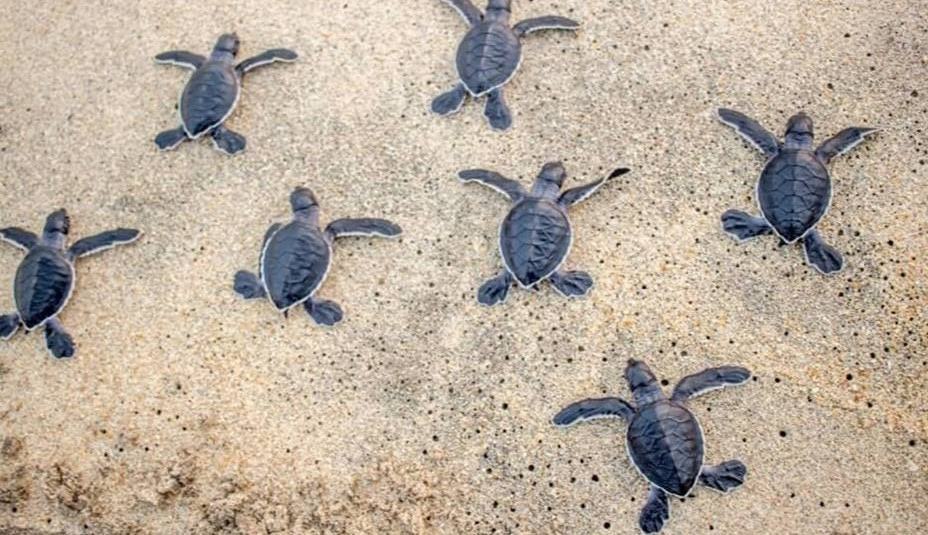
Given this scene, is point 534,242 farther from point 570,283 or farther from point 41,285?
point 41,285

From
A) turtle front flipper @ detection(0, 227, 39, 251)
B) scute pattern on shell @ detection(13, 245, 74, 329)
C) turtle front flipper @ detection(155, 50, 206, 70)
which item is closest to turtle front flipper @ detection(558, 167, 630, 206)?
turtle front flipper @ detection(155, 50, 206, 70)

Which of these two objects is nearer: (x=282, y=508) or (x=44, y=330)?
(x=282, y=508)

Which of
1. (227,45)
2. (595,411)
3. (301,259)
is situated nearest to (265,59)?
(227,45)

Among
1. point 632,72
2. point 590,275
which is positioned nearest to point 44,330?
point 590,275

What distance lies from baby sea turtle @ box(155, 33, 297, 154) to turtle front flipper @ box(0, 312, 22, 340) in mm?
896

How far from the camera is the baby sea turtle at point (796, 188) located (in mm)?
3176

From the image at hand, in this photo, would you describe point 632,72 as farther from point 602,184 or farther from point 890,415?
point 890,415

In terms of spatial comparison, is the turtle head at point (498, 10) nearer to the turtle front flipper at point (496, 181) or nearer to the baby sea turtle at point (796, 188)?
the turtle front flipper at point (496, 181)

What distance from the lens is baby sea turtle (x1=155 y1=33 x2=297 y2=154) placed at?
11.5 feet

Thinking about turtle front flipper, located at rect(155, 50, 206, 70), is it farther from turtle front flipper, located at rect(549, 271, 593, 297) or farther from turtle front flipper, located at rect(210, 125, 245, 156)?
turtle front flipper, located at rect(549, 271, 593, 297)

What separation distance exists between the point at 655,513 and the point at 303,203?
1747 mm

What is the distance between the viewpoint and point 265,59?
3.66 m

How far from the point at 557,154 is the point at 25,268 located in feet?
7.05

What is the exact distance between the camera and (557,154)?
11.4 feet
